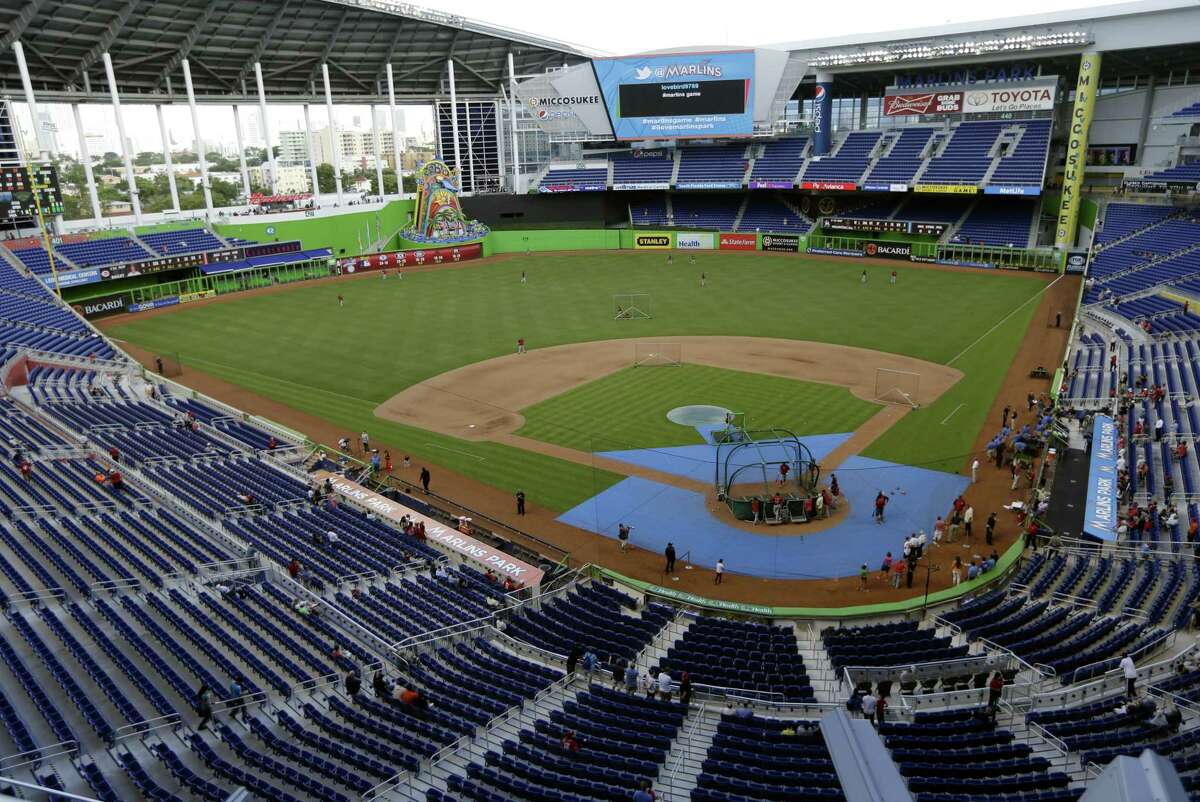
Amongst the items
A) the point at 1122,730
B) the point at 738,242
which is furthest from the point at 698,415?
the point at 738,242

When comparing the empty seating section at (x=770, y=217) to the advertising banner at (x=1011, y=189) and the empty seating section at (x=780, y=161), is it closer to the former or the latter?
the empty seating section at (x=780, y=161)

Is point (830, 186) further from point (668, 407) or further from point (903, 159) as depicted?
point (668, 407)

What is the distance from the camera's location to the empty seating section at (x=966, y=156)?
2904 inches

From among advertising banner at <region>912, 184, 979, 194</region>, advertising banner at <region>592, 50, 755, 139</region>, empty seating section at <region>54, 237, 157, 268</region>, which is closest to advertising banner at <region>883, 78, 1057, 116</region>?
advertising banner at <region>912, 184, 979, 194</region>

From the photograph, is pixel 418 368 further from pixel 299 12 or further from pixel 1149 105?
pixel 1149 105

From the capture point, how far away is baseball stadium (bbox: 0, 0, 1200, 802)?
589 inches

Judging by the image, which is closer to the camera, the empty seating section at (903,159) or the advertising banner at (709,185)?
the empty seating section at (903,159)

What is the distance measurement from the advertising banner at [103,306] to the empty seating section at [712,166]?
175 feet

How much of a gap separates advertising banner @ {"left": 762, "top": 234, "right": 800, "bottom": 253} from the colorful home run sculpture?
29.8m

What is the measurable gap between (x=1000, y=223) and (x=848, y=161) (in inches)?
623

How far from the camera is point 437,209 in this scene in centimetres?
8406

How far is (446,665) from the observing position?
60.2 feet

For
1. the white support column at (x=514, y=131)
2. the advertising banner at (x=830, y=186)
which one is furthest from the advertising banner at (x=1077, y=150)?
the white support column at (x=514, y=131)

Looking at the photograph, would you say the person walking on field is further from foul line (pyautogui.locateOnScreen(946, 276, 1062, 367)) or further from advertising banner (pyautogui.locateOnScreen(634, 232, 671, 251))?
advertising banner (pyautogui.locateOnScreen(634, 232, 671, 251))
